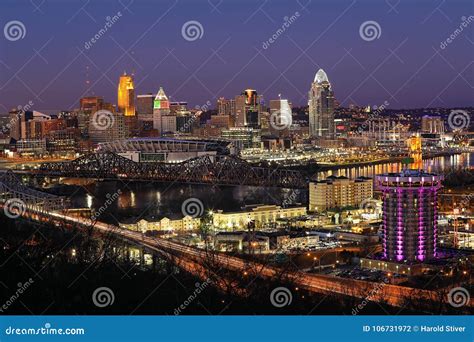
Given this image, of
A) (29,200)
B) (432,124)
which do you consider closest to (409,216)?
(29,200)

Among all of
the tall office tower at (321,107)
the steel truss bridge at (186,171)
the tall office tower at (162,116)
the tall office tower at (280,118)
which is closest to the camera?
the steel truss bridge at (186,171)

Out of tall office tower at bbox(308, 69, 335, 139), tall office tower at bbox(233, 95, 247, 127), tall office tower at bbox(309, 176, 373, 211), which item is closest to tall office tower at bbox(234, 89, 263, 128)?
tall office tower at bbox(233, 95, 247, 127)

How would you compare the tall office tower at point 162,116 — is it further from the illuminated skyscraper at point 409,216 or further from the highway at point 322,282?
the highway at point 322,282

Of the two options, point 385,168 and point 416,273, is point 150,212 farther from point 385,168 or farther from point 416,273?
point 385,168

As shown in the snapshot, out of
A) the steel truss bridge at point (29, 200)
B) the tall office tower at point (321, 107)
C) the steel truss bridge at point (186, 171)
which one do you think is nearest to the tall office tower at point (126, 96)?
the tall office tower at point (321, 107)

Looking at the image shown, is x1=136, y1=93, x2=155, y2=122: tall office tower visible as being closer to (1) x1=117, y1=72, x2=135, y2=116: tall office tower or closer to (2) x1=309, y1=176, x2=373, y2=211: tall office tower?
(1) x1=117, y1=72, x2=135, y2=116: tall office tower

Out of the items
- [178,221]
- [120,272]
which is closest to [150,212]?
[178,221]
